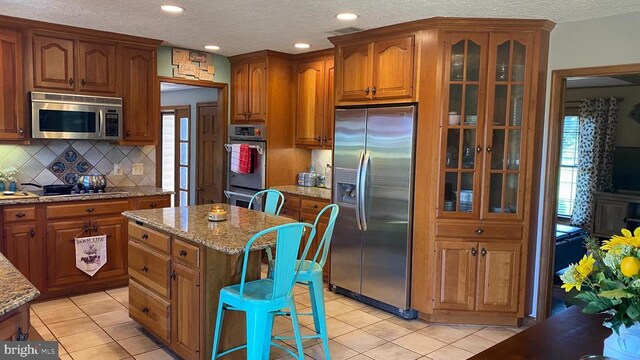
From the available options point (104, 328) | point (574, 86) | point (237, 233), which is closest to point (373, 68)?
point (237, 233)

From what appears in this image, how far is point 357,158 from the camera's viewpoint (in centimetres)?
411

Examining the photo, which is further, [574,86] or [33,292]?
[574,86]

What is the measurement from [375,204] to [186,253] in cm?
178

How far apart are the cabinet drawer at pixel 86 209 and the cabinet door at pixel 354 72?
224 centimetres

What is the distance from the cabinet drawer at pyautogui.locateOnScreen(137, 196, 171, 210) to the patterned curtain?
6.10m

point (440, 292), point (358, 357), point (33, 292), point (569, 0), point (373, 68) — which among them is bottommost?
point (358, 357)

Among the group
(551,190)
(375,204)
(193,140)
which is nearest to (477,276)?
(551,190)

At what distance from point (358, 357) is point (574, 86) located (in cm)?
621

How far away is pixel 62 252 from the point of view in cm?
401

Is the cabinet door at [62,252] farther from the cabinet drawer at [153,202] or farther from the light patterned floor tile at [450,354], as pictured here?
the light patterned floor tile at [450,354]

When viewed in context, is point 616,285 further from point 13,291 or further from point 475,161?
point 475,161

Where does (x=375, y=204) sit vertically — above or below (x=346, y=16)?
below

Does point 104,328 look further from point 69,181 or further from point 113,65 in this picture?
point 113,65

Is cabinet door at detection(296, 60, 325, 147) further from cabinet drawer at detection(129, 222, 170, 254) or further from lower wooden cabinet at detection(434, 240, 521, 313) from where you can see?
cabinet drawer at detection(129, 222, 170, 254)
